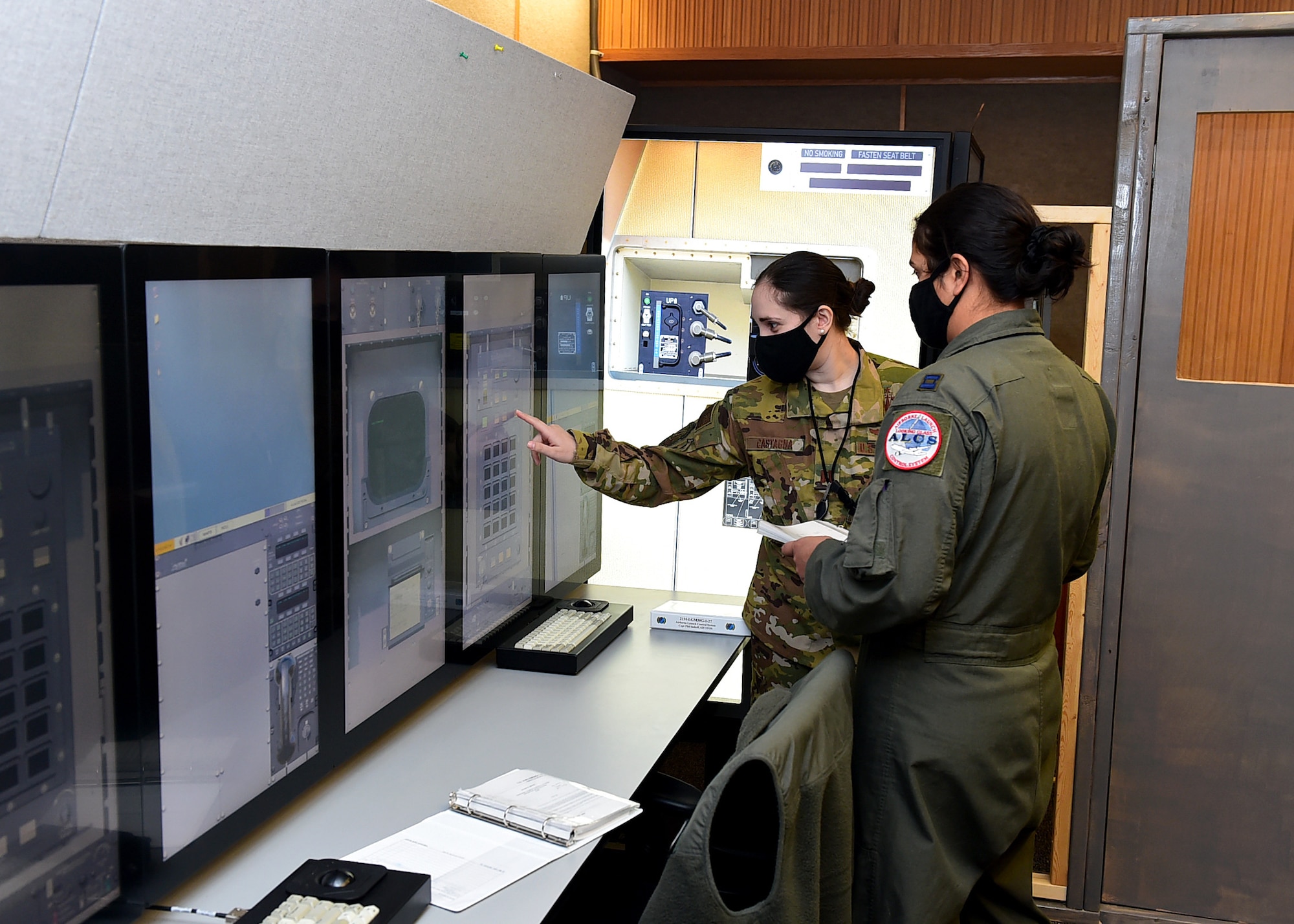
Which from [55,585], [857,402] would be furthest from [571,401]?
[55,585]

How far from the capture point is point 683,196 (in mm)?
2926

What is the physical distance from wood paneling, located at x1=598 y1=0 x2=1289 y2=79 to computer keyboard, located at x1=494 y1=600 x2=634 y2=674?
74.2 inches

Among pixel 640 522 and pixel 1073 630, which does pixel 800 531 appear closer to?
pixel 1073 630

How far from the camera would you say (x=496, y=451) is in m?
1.91

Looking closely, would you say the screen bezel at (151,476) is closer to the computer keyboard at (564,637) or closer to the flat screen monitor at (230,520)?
the flat screen monitor at (230,520)

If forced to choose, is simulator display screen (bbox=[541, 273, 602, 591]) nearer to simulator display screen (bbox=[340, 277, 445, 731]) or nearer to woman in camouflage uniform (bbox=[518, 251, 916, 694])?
woman in camouflage uniform (bbox=[518, 251, 916, 694])

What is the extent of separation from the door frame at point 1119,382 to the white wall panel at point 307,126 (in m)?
1.16

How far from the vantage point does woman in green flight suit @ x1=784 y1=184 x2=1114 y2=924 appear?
1473 millimetres

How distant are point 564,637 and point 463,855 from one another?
30.2 inches

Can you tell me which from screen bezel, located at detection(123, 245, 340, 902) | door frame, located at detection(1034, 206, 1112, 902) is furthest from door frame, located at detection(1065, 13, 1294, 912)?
screen bezel, located at detection(123, 245, 340, 902)

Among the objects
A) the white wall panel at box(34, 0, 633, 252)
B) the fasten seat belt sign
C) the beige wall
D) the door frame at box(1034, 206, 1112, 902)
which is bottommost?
the door frame at box(1034, 206, 1112, 902)

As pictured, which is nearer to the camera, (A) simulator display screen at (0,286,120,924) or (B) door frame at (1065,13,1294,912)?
(A) simulator display screen at (0,286,120,924)

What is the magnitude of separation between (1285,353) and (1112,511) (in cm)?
48

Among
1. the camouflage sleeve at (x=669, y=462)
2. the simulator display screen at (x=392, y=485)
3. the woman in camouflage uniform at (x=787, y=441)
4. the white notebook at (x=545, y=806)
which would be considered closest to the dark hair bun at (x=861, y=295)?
the woman in camouflage uniform at (x=787, y=441)
